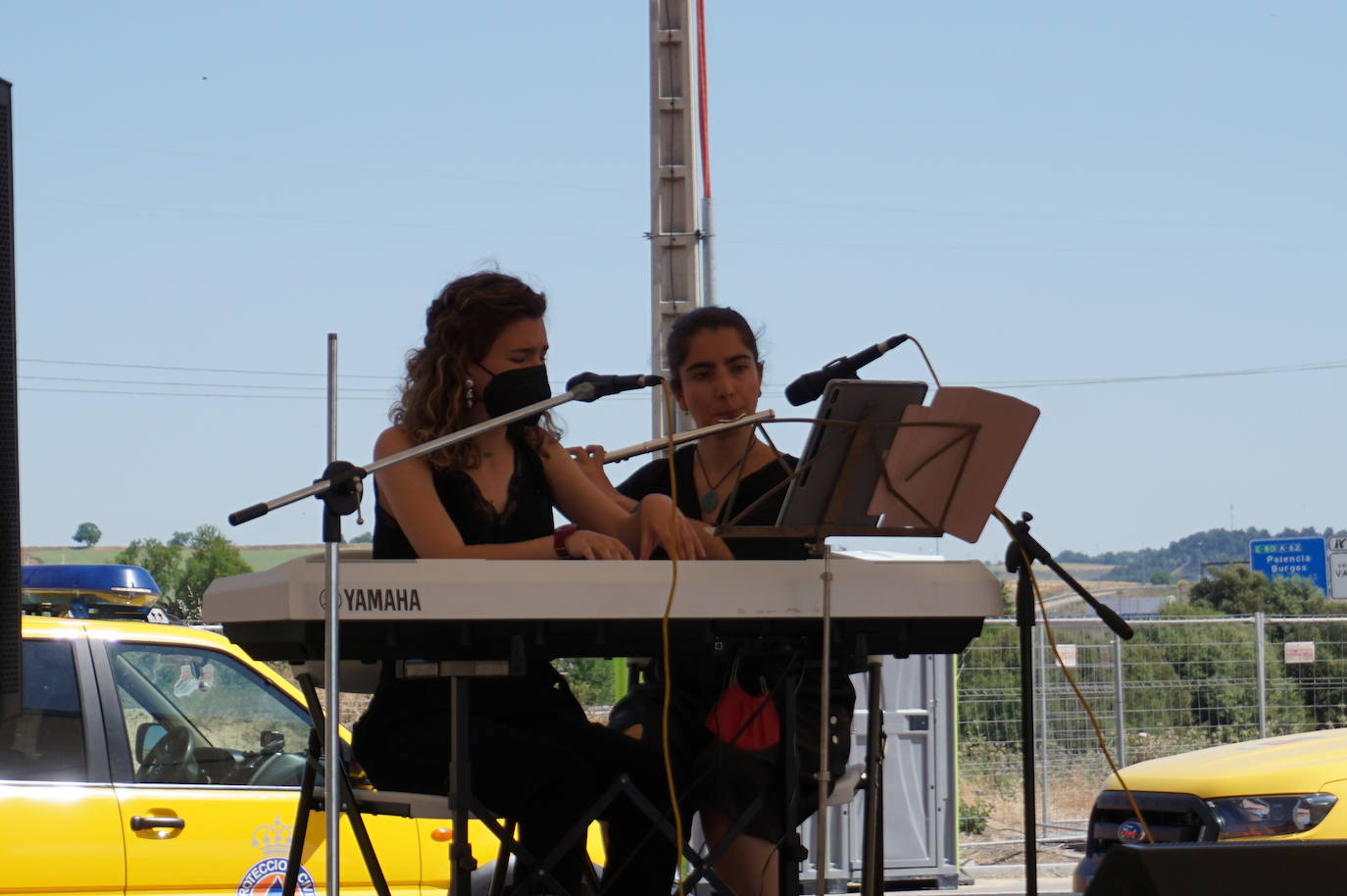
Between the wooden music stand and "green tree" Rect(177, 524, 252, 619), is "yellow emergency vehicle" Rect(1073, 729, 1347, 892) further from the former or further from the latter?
"green tree" Rect(177, 524, 252, 619)

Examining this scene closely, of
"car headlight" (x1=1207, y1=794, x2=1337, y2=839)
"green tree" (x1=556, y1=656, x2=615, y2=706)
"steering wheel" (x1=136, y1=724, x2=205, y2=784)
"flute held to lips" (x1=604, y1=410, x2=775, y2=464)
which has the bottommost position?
"green tree" (x1=556, y1=656, x2=615, y2=706)

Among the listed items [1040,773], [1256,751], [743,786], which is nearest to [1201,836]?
[1256,751]

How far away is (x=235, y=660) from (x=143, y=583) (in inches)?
61.4

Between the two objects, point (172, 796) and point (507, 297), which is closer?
point (507, 297)

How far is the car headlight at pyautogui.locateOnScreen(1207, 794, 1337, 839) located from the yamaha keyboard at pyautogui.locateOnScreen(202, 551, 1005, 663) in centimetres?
294

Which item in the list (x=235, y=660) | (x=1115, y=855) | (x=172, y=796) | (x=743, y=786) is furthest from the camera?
(x=235, y=660)

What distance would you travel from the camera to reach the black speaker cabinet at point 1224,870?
7.12ft

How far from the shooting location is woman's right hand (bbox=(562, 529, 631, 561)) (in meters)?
3.22

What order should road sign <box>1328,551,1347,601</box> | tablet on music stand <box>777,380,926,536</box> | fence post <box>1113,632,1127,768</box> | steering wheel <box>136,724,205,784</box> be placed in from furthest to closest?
road sign <box>1328,551,1347,601</box> → fence post <box>1113,632,1127,768</box> → steering wheel <box>136,724,205,784</box> → tablet on music stand <box>777,380,926,536</box>

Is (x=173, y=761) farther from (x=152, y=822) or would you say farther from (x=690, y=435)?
(x=690, y=435)

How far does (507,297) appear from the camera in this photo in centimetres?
355

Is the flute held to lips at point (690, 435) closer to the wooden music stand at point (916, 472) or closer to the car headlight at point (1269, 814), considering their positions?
the wooden music stand at point (916, 472)

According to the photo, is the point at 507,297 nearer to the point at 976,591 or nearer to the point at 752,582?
the point at 752,582

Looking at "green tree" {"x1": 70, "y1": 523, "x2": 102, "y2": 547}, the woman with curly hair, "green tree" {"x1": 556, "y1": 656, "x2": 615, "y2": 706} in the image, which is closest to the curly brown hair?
the woman with curly hair
